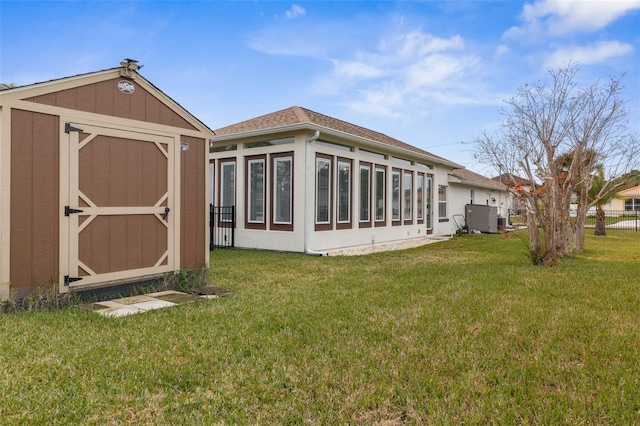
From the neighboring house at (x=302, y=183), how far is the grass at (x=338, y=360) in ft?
16.8

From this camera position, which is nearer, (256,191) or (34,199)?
(34,199)

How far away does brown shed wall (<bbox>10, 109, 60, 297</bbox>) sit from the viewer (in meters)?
4.16

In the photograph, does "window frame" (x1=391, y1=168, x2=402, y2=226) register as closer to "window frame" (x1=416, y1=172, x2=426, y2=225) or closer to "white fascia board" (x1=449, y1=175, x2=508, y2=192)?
"window frame" (x1=416, y1=172, x2=426, y2=225)

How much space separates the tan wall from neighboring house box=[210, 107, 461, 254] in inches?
175

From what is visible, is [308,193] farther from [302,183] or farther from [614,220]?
[614,220]

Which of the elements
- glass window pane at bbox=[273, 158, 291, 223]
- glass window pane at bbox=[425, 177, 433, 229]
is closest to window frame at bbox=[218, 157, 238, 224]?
glass window pane at bbox=[273, 158, 291, 223]

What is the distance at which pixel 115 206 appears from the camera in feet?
16.4

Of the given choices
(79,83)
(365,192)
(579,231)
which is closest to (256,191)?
(365,192)

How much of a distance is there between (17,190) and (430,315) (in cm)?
441

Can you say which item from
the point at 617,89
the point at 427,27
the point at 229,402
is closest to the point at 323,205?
the point at 427,27

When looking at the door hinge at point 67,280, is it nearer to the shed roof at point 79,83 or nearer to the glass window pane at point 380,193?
the shed roof at point 79,83

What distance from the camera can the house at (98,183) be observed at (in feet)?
13.7

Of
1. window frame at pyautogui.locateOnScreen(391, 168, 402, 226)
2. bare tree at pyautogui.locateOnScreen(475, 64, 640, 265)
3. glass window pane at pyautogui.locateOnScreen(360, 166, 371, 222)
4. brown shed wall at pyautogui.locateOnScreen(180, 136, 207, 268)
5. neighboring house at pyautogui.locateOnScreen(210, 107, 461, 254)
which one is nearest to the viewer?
brown shed wall at pyautogui.locateOnScreen(180, 136, 207, 268)

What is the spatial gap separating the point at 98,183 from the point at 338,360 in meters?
3.60
